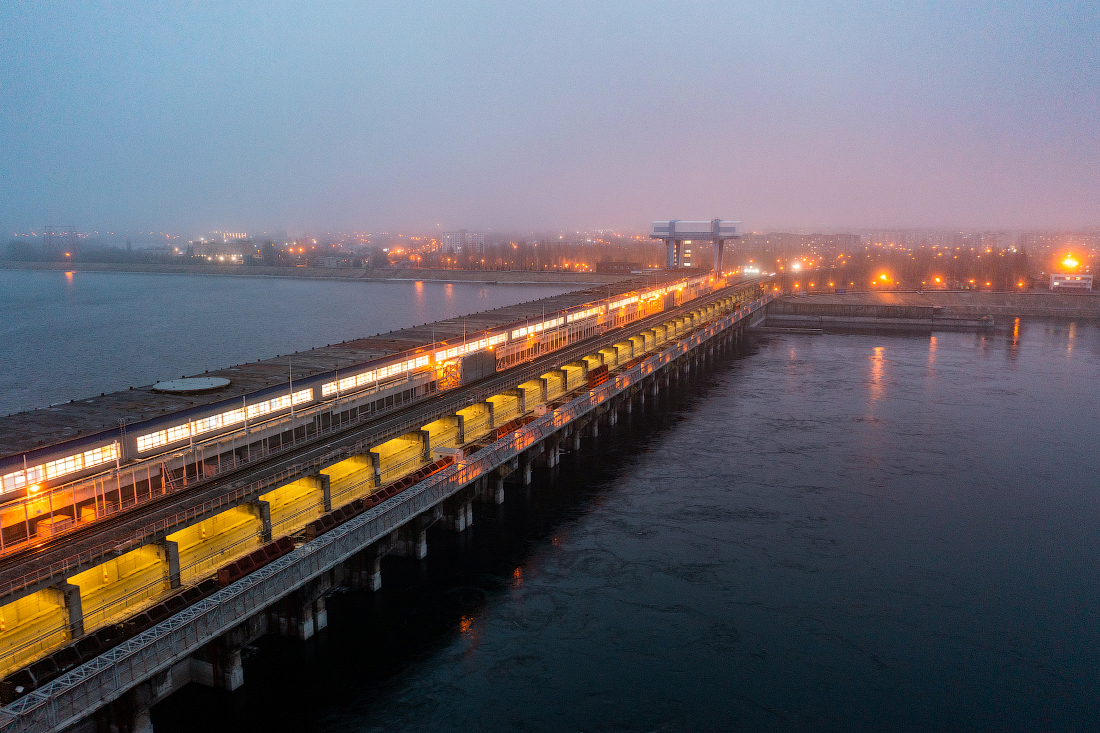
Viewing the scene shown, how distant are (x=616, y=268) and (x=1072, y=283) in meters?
86.2

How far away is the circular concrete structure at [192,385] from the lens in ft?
85.3

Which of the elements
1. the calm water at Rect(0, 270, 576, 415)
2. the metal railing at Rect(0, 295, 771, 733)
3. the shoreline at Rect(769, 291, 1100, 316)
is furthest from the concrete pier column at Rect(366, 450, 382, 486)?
the shoreline at Rect(769, 291, 1100, 316)

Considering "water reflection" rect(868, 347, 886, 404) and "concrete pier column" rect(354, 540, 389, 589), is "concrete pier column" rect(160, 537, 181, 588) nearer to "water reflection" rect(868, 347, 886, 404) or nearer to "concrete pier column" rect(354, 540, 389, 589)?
"concrete pier column" rect(354, 540, 389, 589)

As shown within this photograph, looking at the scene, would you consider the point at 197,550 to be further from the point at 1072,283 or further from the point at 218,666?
the point at 1072,283

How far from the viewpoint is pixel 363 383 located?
29.9m

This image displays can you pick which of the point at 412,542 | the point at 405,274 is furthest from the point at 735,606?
the point at 405,274

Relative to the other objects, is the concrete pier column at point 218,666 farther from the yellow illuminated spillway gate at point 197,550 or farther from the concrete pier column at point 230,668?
the yellow illuminated spillway gate at point 197,550

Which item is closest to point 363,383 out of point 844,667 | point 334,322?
point 844,667

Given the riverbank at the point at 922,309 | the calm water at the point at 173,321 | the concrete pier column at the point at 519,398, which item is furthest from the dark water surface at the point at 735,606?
the riverbank at the point at 922,309

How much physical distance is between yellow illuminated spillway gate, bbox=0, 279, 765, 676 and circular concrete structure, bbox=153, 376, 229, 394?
614 cm

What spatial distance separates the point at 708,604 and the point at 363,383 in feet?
53.3

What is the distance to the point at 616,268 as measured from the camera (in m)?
167

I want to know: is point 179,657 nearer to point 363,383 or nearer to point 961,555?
point 363,383

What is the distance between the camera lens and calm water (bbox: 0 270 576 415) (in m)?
57.8
